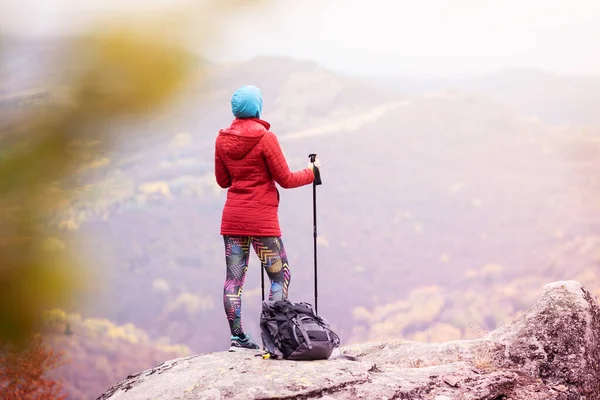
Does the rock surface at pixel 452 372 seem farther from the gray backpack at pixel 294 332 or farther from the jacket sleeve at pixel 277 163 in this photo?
the jacket sleeve at pixel 277 163

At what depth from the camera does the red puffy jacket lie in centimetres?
442

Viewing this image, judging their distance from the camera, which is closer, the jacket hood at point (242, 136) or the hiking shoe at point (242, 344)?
the jacket hood at point (242, 136)

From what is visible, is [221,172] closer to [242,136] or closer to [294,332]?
[242,136]

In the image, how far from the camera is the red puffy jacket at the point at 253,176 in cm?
442

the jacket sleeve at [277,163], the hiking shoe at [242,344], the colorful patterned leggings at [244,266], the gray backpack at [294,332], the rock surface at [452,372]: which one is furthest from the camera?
the hiking shoe at [242,344]

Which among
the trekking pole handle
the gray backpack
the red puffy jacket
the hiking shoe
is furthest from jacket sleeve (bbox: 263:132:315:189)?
the hiking shoe

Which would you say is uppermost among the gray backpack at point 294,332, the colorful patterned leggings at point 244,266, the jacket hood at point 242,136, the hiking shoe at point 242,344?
the jacket hood at point 242,136

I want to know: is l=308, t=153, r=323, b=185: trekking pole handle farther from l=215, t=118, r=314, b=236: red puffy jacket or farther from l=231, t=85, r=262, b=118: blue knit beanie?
l=231, t=85, r=262, b=118: blue knit beanie

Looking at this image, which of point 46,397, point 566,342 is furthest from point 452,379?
point 46,397

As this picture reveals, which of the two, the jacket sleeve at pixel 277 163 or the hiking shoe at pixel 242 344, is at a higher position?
the jacket sleeve at pixel 277 163

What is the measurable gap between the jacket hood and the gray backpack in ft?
2.96

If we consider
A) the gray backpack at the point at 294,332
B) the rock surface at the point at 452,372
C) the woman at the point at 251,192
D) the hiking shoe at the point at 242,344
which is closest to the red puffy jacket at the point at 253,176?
the woman at the point at 251,192

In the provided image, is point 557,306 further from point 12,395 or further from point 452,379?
point 12,395

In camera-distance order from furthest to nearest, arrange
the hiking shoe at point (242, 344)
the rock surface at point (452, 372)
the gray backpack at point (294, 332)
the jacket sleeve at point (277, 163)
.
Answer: the hiking shoe at point (242, 344) < the jacket sleeve at point (277, 163) < the gray backpack at point (294, 332) < the rock surface at point (452, 372)
